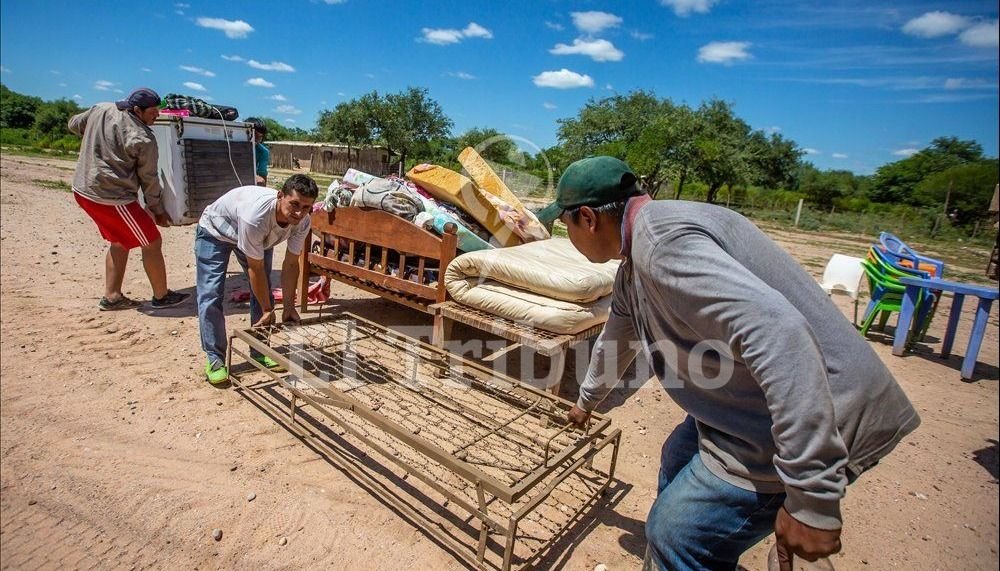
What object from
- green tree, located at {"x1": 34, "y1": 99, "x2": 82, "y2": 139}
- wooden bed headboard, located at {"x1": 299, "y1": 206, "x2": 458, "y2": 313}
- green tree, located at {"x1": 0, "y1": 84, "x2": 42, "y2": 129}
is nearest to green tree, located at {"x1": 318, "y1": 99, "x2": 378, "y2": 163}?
green tree, located at {"x1": 34, "y1": 99, "x2": 82, "y2": 139}

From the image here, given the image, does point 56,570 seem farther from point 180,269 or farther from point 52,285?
point 180,269

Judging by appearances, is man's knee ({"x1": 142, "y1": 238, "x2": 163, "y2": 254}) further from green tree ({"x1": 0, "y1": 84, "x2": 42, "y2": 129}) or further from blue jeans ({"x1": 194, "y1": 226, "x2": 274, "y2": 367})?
green tree ({"x1": 0, "y1": 84, "x2": 42, "y2": 129})

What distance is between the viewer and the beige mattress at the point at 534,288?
3.35 metres

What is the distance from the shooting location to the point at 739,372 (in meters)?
1.29

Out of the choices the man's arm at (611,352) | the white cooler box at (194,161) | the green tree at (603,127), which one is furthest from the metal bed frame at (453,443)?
the green tree at (603,127)

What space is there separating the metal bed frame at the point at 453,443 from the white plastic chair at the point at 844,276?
5323 millimetres

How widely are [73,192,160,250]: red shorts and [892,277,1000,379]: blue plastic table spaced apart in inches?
289

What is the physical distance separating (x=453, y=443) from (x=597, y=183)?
Result: 65.6 inches

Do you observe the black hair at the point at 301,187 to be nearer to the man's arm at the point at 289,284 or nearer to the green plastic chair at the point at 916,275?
the man's arm at the point at 289,284

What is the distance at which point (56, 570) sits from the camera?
1982 millimetres

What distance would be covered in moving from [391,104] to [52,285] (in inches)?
1154

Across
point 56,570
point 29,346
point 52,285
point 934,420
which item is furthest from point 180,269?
point 934,420

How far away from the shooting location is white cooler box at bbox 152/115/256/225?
4.85 m

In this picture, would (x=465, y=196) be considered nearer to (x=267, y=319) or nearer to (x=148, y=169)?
(x=267, y=319)
